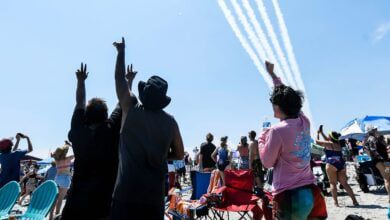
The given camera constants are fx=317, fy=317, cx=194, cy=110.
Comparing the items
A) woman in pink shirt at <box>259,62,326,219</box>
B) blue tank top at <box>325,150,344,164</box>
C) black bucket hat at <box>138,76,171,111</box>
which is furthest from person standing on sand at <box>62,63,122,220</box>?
blue tank top at <box>325,150,344,164</box>

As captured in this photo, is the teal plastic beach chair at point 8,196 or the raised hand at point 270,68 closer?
the raised hand at point 270,68

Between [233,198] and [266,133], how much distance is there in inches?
131

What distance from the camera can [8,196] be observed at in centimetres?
484

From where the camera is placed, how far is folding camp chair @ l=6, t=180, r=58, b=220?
416cm

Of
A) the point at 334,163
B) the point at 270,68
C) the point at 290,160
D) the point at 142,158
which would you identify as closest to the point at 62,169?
the point at 142,158

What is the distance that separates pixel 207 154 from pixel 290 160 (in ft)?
23.1

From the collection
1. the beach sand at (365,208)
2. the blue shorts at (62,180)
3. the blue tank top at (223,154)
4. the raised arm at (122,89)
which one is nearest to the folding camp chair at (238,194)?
the beach sand at (365,208)

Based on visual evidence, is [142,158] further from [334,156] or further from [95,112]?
[334,156]

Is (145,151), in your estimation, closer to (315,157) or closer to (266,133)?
(266,133)

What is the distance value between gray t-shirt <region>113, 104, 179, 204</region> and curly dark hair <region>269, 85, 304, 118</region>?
1017 mm

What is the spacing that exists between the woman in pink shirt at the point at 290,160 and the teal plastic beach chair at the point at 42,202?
2.96 m

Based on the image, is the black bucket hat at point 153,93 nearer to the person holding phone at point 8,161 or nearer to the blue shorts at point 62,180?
the person holding phone at point 8,161

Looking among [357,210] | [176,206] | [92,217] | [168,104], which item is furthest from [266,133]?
[357,210]

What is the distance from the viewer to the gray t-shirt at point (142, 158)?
2.29 meters
